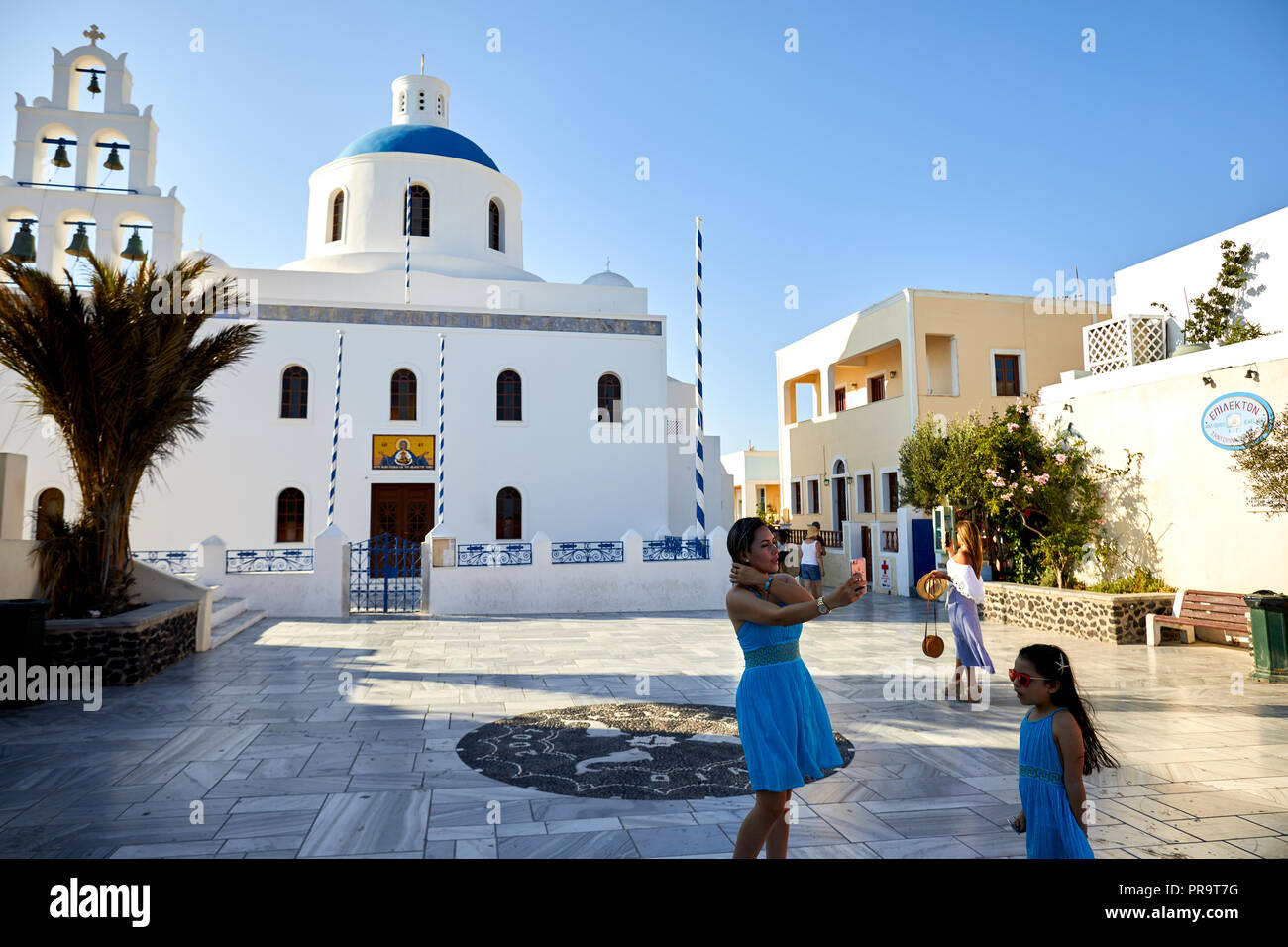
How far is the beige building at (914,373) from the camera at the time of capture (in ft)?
54.1

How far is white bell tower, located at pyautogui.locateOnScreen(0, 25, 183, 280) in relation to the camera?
1423cm

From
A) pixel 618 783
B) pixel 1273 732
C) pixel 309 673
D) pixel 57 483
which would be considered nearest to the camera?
pixel 618 783

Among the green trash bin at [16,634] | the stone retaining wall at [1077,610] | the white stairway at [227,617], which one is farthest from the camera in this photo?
the white stairway at [227,617]

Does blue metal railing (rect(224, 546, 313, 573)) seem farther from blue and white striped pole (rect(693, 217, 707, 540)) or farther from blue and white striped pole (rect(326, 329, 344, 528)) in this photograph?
blue and white striped pole (rect(693, 217, 707, 540))

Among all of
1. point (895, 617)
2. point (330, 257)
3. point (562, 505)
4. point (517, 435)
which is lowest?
point (895, 617)

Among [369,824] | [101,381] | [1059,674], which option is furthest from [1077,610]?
[101,381]

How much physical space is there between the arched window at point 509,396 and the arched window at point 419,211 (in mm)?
5377

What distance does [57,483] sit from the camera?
1662cm

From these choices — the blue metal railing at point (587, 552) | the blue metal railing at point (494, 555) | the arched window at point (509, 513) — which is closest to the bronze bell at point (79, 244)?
the blue metal railing at point (494, 555)

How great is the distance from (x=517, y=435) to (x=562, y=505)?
205 cm

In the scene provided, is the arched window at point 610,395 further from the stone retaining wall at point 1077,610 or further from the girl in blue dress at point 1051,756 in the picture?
the girl in blue dress at point 1051,756

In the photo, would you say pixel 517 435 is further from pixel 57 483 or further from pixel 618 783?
pixel 618 783

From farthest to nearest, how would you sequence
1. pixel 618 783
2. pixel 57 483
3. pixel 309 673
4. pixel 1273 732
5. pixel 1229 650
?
pixel 57 483 < pixel 1229 650 < pixel 309 673 < pixel 1273 732 < pixel 618 783
